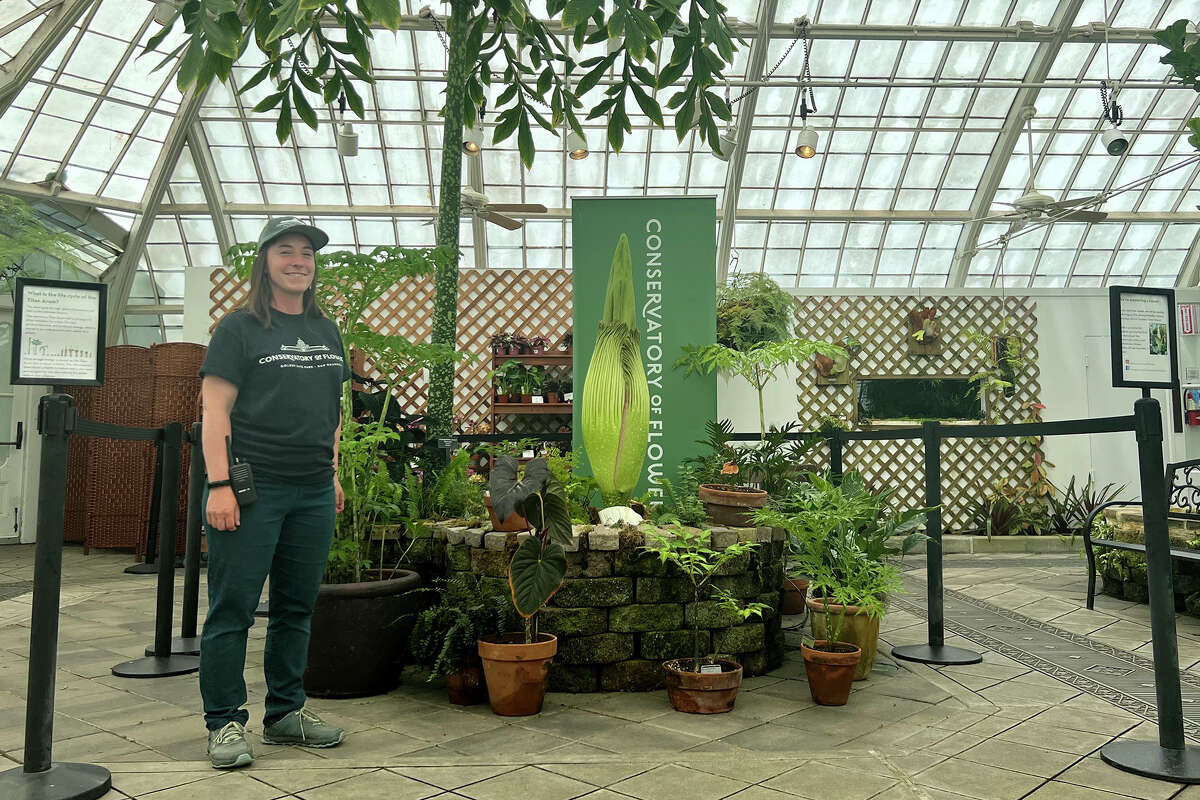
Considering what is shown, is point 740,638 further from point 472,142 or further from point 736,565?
point 472,142

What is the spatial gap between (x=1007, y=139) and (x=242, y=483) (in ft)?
33.7

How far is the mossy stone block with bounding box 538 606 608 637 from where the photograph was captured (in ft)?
8.25

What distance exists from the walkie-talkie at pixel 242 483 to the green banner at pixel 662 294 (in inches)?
66.8

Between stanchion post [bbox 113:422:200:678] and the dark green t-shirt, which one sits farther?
stanchion post [bbox 113:422:200:678]

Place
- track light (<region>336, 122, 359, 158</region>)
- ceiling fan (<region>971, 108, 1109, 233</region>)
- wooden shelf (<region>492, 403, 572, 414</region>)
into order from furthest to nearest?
track light (<region>336, 122, 359, 158</region>) → wooden shelf (<region>492, 403, 572, 414</region>) → ceiling fan (<region>971, 108, 1109, 233</region>)

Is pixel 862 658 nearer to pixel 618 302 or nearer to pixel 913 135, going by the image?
pixel 618 302

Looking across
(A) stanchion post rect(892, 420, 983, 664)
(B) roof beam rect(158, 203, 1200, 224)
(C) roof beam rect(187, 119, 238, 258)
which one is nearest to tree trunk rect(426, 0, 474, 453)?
(A) stanchion post rect(892, 420, 983, 664)

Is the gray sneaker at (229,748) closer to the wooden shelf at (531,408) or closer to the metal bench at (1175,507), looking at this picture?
the metal bench at (1175,507)

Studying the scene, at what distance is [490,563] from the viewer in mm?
2605

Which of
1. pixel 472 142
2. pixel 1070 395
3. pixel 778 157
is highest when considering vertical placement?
pixel 778 157

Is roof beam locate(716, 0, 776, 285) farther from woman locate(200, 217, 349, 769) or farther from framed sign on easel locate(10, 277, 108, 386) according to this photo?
framed sign on easel locate(10, 277, 108, 386)

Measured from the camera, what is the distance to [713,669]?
7.60ft

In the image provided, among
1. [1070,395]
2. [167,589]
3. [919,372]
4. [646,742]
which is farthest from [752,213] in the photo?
[646,742]

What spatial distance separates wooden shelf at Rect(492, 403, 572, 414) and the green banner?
3212 millimetres
